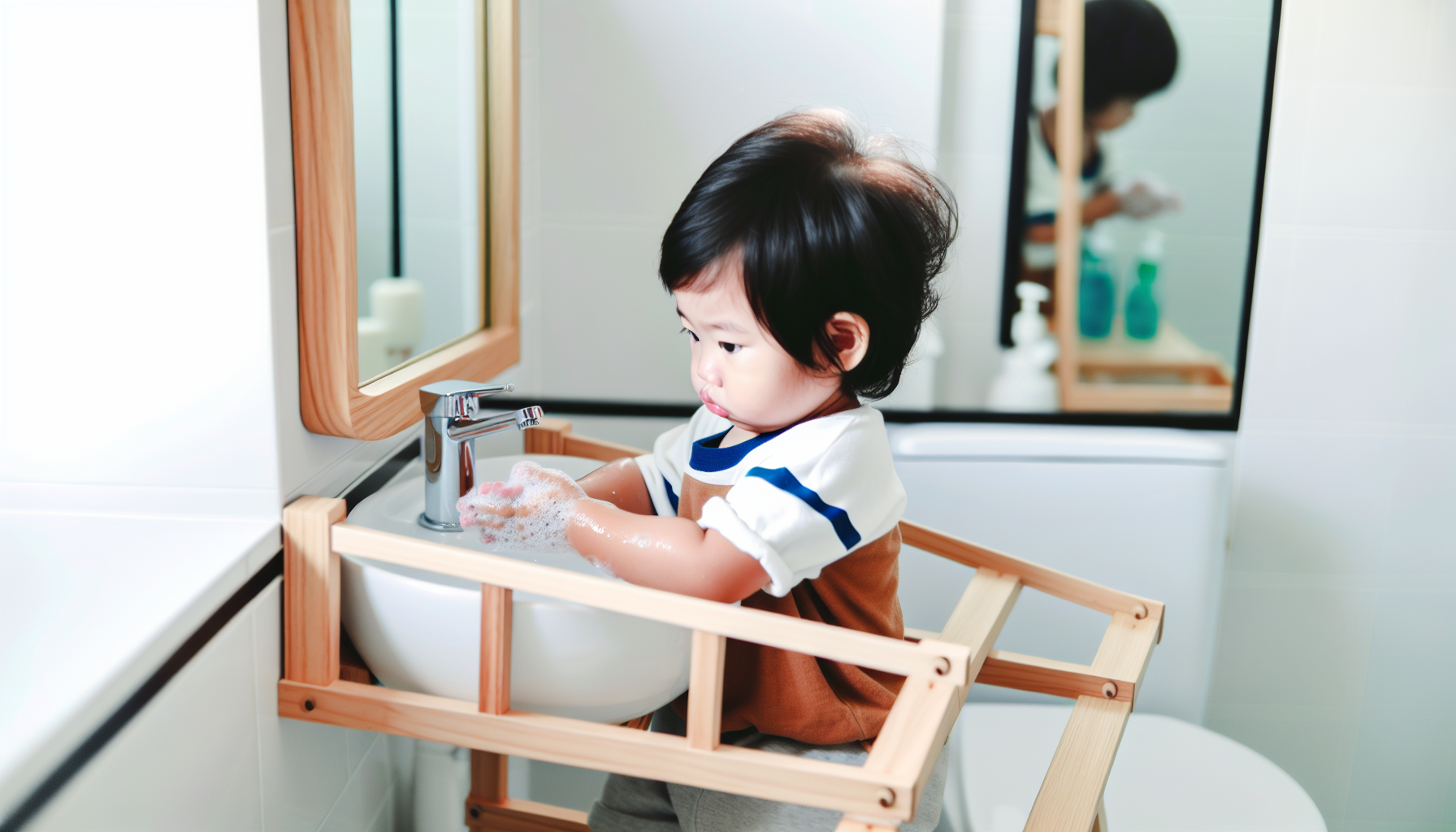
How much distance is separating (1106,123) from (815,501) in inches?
38.7

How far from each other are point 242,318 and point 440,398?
0.53ft

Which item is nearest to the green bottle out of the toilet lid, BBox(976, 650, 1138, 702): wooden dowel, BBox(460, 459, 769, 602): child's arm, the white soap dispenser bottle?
the white soap dispenser bottle

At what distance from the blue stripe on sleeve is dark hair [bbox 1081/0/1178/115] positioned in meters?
0.96

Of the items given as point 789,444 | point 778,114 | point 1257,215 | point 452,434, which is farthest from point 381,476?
point 1257,215

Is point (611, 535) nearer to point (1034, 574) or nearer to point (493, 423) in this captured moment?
point (493, 423)

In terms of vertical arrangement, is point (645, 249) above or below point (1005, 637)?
above

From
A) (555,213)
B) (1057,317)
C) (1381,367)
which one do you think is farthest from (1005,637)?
(555,213)

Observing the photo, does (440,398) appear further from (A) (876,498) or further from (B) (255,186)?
(A) (876,498)

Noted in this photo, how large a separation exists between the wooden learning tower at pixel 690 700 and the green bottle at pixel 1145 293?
0.75m

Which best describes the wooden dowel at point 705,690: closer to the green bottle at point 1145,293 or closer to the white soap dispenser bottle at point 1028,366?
the white soap dispenser bottle at point 1028,366

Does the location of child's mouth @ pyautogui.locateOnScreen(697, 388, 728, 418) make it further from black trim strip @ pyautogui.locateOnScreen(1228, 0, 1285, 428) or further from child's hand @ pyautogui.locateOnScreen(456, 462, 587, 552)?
black trim strip @ pyautogui.locateOnScreen(1228, 0, 1285, 428)

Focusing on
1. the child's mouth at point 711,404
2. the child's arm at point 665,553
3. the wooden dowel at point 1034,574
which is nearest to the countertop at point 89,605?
the child's arm at point 665,553

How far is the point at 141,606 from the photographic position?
0.66m

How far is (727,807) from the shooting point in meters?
0.85
